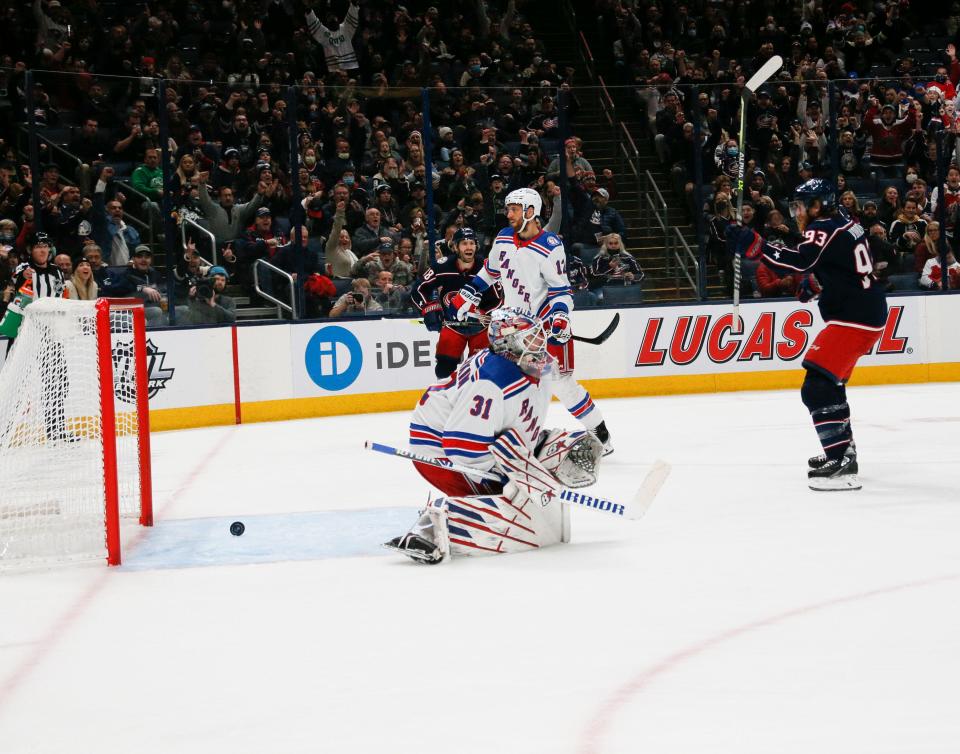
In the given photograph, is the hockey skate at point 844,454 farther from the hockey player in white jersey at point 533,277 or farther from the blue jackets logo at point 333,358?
the blue jackets logo at point 333,358

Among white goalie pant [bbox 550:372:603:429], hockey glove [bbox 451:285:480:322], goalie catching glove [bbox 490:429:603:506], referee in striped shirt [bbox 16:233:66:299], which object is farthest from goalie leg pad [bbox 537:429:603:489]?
referee in striped shirt [bbox 16:233:66:299]

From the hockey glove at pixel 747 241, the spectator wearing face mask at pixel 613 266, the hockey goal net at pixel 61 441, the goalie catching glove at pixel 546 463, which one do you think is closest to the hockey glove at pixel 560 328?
the goalie catching glove at pixel 546 463

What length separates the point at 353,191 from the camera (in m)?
10.4

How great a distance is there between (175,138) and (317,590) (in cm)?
622

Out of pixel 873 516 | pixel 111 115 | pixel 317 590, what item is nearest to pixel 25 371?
pixel 317 590

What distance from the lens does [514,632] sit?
378 cm

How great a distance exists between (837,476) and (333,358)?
5.12m

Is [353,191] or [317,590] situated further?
[353,191]

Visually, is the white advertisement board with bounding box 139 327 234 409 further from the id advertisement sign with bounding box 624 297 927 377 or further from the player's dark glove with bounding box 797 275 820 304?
the player's dark glove with bounding box 797 275 820 304

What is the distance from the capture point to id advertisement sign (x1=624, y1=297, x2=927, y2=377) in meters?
11.1

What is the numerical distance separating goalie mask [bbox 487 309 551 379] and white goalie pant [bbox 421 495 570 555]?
1.73 ft

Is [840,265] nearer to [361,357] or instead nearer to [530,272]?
[530,272]

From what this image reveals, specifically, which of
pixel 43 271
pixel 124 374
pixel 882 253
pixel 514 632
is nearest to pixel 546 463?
pixel 514 632

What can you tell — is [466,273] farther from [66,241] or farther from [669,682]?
[669,682]
